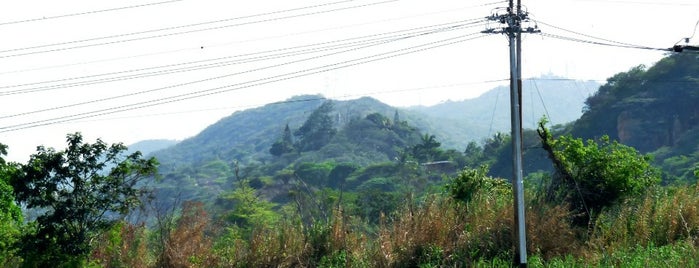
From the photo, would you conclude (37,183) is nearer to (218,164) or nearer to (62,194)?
(62,194)

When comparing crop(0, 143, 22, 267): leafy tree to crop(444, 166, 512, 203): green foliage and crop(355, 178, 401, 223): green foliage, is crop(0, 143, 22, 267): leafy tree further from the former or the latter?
crop(355, 178, 401, 223): green foliage

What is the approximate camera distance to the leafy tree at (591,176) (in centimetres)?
2138

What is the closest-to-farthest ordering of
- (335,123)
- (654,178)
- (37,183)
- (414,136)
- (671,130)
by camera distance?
(37,183), (654,178), (671,130), (414,136), (335,123)

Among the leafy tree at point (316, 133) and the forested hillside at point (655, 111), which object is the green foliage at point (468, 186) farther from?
the leafy tree at point (316, 133)

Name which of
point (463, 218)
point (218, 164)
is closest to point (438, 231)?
point (463, 218)

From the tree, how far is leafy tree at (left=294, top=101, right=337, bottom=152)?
114517mm

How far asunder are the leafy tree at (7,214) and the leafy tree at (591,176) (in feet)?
41.0

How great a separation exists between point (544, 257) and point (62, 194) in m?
10.8

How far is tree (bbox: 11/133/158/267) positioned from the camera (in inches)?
738

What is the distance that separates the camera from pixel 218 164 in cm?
15150

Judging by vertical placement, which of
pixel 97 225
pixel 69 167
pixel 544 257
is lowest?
pixel 544 257

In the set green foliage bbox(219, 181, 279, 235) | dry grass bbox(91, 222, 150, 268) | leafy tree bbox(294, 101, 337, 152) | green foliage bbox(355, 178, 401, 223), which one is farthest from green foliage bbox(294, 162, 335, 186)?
dry grass bbox(91, 222, 150, 268)

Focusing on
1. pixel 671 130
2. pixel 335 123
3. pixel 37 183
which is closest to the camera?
pixel 37 183

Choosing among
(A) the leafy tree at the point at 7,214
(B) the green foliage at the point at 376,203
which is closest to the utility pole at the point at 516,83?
(A) the leafy tree at the point at 7,214
